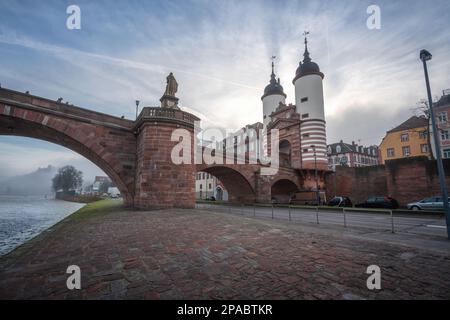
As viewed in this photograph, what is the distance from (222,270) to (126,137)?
15.4 m

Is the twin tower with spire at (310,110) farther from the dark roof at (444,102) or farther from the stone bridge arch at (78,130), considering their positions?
the stone bridge arch at (78,130)

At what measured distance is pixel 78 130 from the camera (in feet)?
45.3

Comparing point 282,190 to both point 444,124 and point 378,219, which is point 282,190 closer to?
point 378,219

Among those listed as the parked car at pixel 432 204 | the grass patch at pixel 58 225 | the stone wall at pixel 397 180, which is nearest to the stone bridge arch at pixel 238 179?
the grass patch at pixel 58 225

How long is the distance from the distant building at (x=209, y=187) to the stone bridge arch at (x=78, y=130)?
31.8 meters

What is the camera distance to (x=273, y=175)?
29.6 m

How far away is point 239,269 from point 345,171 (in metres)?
31.8

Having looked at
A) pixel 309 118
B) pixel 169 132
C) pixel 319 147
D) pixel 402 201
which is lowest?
pixel 402 201

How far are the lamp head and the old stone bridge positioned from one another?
41.3 ft

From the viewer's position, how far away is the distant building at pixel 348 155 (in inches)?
2304

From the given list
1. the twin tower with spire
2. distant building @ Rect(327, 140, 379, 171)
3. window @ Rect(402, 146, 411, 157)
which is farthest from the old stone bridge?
distant building @ Rect(327, 140, 379, 171)

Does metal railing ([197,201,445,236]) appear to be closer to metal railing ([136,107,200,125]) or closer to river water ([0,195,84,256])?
metal railing ([136,107,200,125])
